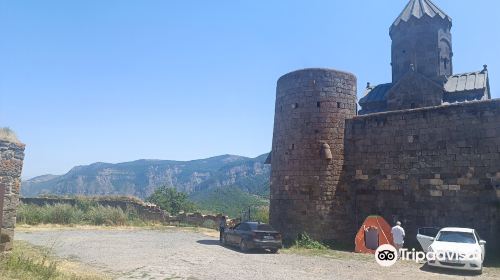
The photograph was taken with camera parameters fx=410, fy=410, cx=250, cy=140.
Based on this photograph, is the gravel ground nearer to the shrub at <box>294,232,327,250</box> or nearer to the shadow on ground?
the shadow on ground

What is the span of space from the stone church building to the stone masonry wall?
12.0m

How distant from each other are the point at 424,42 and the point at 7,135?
89.7 ft

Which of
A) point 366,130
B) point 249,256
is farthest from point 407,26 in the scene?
point 249,256

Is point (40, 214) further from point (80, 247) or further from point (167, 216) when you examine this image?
point (80, 247)

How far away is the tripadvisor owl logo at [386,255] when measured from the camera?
14086 millimetres

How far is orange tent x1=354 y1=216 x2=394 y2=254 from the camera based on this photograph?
58.3ft

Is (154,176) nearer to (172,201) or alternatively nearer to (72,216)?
(172,201)

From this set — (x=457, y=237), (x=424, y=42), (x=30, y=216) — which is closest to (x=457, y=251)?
(x=457, y=237)

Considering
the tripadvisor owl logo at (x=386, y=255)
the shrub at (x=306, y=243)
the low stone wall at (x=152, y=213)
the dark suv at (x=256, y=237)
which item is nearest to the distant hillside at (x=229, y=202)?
the low stone wall at (x=152, y=213)

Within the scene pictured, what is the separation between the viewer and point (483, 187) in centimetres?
1590

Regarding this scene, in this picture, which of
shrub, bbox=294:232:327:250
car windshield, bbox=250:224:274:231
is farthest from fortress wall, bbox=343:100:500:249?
car windshield, bbox=250:224:274:231

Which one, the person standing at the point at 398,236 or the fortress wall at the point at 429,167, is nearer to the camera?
the fortress wall at the point at 429,167

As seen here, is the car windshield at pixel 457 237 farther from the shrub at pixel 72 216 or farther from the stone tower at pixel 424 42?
the shrub at pixel 72 216

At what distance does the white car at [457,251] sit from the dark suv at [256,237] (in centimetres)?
590
